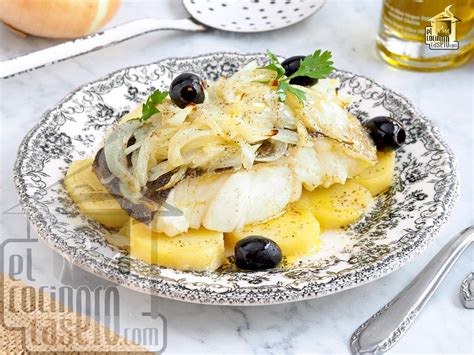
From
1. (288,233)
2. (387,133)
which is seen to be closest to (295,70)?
(387,133)

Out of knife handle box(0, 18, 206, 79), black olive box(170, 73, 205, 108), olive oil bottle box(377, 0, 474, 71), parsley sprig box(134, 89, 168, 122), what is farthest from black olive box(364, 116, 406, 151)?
knife handle box(0, 18, 206, 79)

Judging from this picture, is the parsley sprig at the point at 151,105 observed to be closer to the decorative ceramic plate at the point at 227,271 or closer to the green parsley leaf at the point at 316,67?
the decorative ceramic plate at the point at 227,271

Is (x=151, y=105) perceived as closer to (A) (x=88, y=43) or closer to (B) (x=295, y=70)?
(B) (x=295, y=70)

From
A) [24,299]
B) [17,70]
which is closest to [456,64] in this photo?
[17,70]

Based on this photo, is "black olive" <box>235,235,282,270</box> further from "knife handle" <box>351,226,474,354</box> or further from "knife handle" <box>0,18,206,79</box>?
"knife handle" <box>0,18,206,79</box>

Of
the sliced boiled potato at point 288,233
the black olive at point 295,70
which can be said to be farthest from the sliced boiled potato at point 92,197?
the black olive at point 295,70
